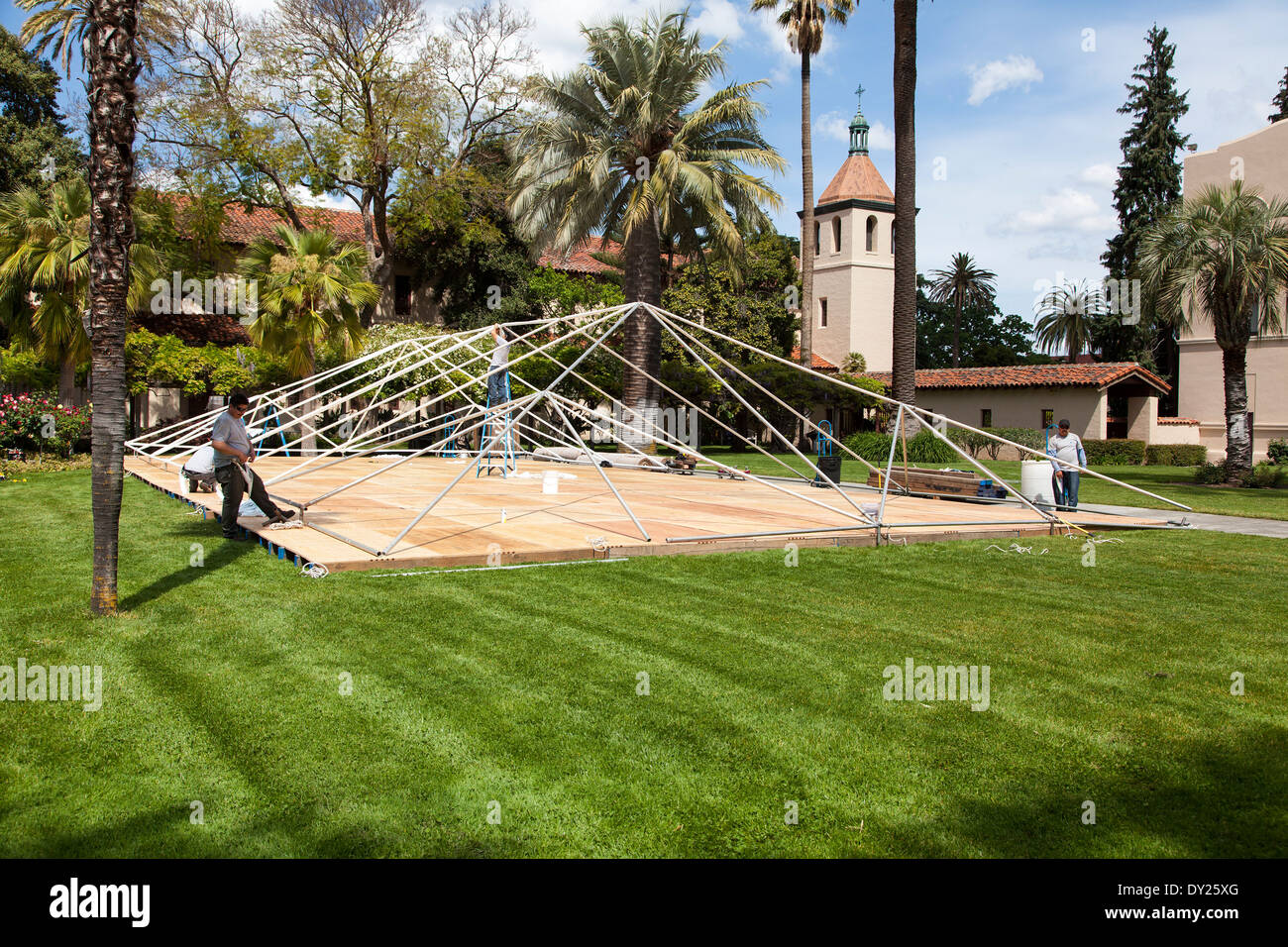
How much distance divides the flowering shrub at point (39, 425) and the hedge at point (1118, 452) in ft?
115

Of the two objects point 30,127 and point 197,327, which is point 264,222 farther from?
point 30,127

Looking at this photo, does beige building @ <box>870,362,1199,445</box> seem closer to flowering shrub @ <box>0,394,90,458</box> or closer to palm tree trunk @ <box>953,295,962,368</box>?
palm tree trunk @ <box>953,295,962,368</box>

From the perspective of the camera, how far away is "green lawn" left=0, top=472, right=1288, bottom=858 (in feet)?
12.4

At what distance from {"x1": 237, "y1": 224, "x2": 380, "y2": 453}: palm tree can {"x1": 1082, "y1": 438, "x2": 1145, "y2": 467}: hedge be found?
93.8 feet

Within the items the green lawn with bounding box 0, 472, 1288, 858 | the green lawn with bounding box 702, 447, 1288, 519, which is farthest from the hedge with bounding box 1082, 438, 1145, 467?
the green lawn with bounding box 0, 472, 1288, 858

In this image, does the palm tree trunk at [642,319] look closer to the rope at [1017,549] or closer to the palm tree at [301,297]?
the palm tree at [301,297]

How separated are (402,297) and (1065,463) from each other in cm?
3225

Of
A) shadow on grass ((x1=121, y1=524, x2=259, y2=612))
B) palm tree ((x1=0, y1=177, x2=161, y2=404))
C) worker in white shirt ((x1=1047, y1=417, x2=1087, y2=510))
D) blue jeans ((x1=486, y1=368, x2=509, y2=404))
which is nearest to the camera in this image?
shadow on grass ((x1=121, y1=524, x2=259, y2=612))

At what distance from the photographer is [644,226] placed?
25969 mm

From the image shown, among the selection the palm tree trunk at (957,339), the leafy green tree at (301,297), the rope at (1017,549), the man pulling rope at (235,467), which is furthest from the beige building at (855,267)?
the man pulling rope at (235,467)

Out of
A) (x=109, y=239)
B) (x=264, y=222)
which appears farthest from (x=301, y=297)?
(x=109, y=239)

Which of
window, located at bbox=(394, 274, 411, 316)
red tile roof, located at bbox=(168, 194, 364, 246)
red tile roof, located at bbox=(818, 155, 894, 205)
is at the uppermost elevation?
red tile roof, located at bbox=(818, 155, 894, 205)

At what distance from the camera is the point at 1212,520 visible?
14.9 m
